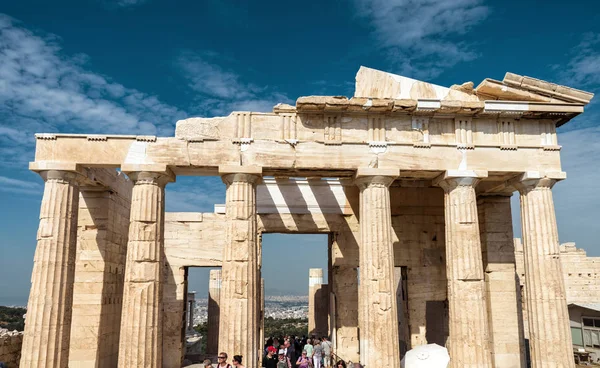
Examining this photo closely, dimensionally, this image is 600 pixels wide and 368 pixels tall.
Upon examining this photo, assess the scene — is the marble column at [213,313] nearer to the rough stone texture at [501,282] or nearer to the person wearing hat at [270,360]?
the person wearing hat at [270,360]

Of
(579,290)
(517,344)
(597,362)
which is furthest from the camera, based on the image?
(579,290)

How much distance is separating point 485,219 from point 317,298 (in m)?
9.49

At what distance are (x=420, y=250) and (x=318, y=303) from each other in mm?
7329

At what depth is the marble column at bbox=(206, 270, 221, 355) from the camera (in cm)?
2362

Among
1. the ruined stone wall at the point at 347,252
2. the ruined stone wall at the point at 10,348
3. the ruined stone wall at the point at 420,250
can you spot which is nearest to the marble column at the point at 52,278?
the ruined stone wall at the point at 10,348

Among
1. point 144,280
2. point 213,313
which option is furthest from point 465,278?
point 213,313

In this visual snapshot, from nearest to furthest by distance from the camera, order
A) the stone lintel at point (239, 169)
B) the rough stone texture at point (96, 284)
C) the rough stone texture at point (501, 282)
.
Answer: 1. the stone lintel at point (239, 169)
2. the rough stone texture at point (96, 284)
3. the rough stone texture at point (501, 282)

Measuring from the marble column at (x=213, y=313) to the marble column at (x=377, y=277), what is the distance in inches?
427

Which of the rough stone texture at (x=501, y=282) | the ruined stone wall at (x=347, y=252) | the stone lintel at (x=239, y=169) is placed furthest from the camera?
the ruined stone wall at (x=347, y=252)

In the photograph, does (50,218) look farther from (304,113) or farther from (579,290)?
(579,290)

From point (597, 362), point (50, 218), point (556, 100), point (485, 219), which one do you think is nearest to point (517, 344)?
point (485, 219)

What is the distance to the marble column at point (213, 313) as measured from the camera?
2362cm

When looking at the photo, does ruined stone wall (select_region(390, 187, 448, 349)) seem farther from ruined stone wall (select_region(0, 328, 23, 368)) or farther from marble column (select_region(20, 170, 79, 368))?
ruined stone wall (select_region(0, 328, 23, 368))

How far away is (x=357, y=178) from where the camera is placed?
14.8 meters
